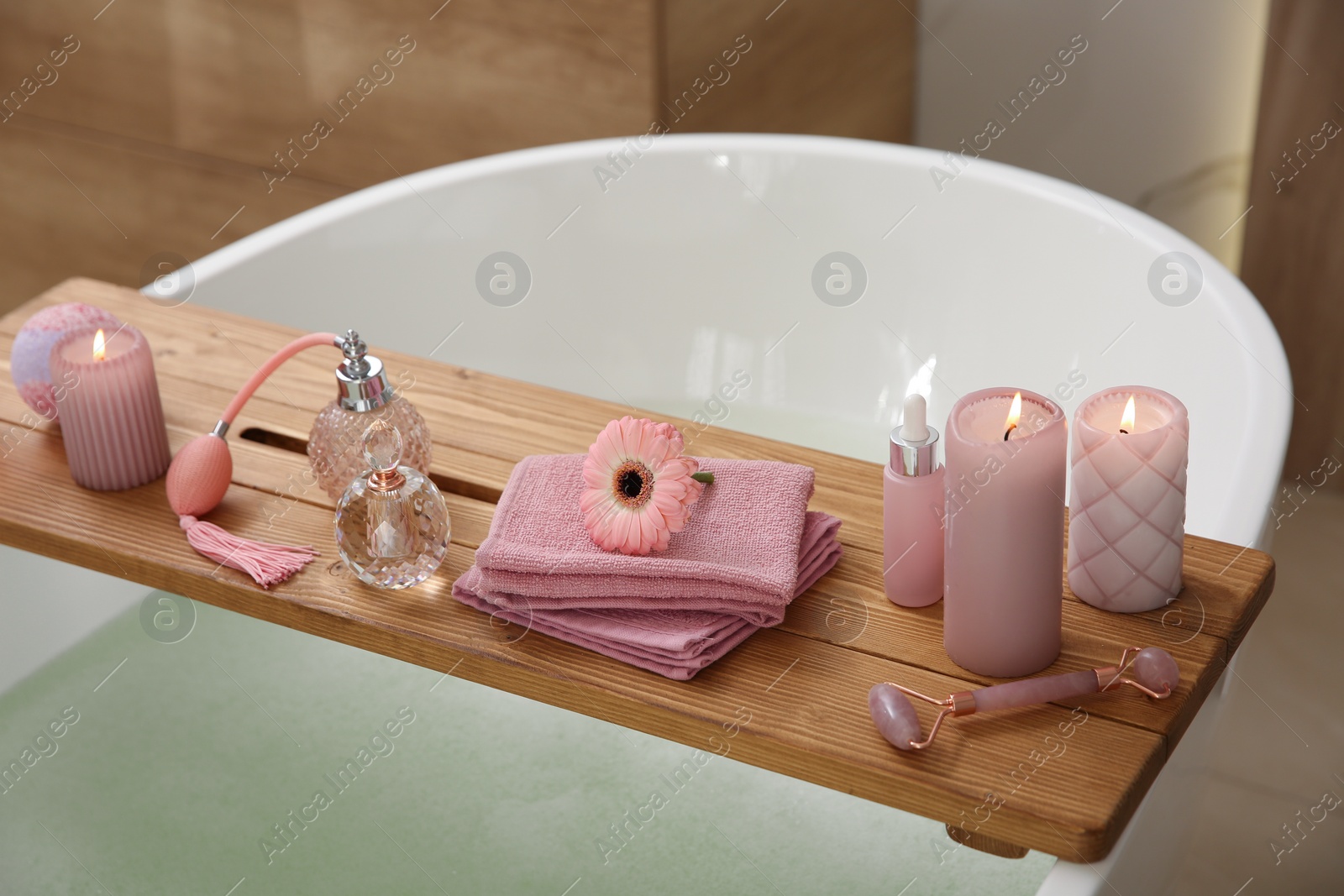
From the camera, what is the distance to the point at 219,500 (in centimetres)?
115

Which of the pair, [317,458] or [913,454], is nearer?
Answer: [913,454]

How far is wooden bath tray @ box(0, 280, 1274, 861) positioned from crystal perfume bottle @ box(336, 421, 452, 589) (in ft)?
0.08

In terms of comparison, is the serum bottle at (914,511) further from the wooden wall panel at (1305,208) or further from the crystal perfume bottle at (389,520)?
the wooden wall panel at (1305,208)

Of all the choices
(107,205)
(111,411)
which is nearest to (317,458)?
(111,411)

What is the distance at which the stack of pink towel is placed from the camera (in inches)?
36.8

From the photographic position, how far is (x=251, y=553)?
1.07 m

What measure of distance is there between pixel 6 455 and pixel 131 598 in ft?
1.59

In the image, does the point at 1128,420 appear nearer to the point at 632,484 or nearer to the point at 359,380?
the point at 632,484

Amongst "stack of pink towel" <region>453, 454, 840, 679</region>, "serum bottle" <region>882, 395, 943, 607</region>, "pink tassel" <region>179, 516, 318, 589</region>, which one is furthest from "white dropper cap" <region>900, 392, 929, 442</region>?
"pink tassel" <region>179, 516, 318, 589</region>

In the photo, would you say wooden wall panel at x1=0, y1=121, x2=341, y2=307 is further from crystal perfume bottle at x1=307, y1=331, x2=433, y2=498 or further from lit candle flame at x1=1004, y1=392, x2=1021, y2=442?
lit candle flame at x1=1004, y1=392, x2=1021, y2=442

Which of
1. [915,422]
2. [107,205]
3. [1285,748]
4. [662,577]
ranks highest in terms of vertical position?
[915,422]

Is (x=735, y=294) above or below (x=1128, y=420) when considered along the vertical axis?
below

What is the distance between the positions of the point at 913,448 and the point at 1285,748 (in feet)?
3.97

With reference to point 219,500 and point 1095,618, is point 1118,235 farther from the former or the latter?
point 219,500
